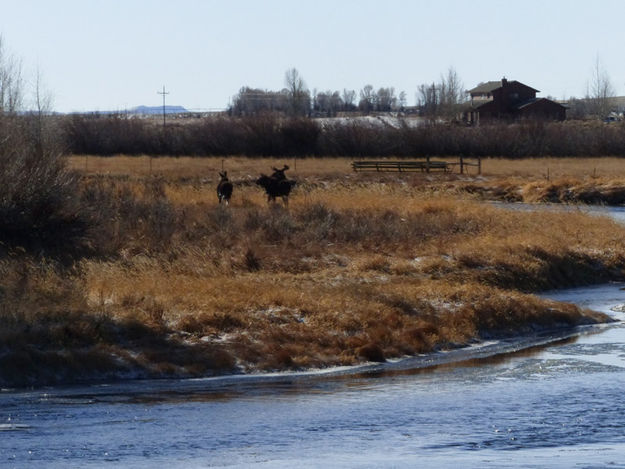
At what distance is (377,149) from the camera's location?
281 feet

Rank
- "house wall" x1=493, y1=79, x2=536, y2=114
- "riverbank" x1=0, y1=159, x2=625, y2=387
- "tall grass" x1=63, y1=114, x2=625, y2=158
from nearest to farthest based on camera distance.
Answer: "riverbank" x1=0, y1=159, x2=625, y2=387 < "tall grass" x1=63, y1=114, x2=625, y2=158 < "house wall" x1=493, y1=79, x2=536, y2=114

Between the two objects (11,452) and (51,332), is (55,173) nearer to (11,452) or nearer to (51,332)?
(51,332)

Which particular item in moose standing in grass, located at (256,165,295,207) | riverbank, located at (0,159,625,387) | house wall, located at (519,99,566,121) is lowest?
riverbank, located at (0,159,625,387)

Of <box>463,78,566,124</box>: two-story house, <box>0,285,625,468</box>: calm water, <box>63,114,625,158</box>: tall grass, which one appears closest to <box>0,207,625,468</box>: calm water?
<box>0,285,625,468</box>: calm water

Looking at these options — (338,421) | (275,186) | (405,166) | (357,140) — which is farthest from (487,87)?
(338,421)

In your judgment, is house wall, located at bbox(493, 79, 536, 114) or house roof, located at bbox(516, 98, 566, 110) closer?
house roof, located at bbox(516, 98, 566, 110)

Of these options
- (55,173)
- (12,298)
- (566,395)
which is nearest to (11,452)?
(12,298)

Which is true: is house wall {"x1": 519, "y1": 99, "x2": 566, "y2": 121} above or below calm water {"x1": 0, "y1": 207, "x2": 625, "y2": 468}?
above

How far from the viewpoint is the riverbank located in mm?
17969

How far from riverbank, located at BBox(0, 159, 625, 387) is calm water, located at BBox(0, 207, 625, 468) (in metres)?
1.02

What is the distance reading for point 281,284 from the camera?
23328 mm

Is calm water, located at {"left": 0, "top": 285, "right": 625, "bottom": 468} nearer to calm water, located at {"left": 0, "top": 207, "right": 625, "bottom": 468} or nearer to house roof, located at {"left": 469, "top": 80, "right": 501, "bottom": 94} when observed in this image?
calm water, located at {"left": 0, "top": 207, "right": 625, "bottom": 468}

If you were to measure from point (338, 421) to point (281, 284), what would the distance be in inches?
341

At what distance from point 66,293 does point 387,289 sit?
23.7ft
